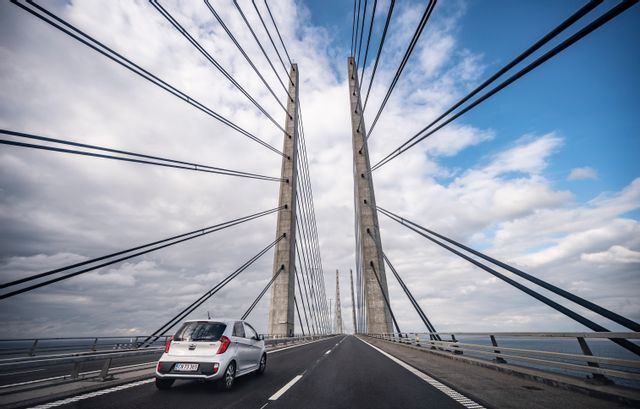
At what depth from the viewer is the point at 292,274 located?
22.4 meters

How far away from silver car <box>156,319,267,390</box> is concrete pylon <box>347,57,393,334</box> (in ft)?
52.8

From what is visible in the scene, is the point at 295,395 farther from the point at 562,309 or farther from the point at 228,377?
the point at 562,309

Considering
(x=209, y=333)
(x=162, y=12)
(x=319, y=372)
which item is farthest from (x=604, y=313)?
(x=162, y=12)

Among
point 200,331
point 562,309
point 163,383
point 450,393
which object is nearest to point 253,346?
point 200,331

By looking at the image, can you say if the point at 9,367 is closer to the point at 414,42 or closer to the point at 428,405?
the point at 428,405

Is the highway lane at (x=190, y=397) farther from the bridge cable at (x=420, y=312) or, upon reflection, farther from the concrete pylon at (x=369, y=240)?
the concrete pylon at (x=369, y=240)

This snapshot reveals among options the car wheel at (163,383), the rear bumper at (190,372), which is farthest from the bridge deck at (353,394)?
the rear bumper at (190,372)

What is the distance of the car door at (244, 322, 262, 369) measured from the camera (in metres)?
7.53

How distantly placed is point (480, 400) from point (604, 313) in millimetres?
2261

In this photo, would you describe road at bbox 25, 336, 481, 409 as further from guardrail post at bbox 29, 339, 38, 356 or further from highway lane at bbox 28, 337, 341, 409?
guardrail post at bbox 29, 339, 38, 356

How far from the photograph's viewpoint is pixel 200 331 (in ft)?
21.6

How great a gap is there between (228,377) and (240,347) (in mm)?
815

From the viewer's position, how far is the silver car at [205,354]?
5.90 meters

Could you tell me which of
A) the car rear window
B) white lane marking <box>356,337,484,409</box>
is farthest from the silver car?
white lane marking <box>356,337,484,409</box>
